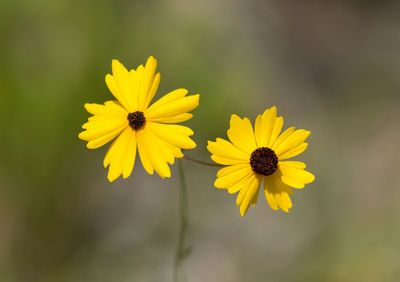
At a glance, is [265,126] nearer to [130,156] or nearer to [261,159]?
[261,159]

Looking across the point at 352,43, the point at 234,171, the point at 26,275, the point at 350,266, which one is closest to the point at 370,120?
the point at 352,43

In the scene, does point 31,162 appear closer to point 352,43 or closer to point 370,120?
point 370,120

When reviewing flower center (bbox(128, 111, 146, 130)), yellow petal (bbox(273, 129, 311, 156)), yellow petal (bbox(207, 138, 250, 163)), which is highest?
flower center (bbox(128, 111, 146, 130))

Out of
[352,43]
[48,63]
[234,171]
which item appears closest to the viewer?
[234,171]

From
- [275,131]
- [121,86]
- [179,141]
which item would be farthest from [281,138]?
[121,86]

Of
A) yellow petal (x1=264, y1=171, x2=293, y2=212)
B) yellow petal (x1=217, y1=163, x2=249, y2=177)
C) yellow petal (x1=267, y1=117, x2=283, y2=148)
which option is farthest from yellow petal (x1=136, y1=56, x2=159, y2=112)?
yellow petal (x1=264, y1=171, x2=293, y2=212)

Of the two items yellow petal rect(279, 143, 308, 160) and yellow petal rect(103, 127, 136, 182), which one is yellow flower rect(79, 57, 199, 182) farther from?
yellow petal rect(279, 143, 308, 160)
